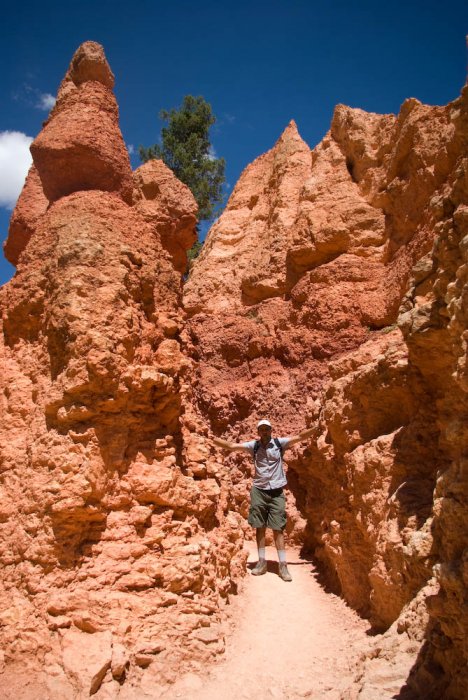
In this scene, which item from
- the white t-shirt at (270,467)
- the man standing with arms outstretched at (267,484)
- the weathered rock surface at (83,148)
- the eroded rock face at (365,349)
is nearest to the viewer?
the eroded rock face at (365,349)

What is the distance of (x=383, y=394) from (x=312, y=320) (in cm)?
355

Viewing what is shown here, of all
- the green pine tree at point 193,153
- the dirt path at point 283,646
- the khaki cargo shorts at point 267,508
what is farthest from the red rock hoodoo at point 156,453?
the green pine tree at point 193,153

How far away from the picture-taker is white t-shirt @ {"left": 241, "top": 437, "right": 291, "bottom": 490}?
19.2 feet

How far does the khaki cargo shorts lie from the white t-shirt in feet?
0.28

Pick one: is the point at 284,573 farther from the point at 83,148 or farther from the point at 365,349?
the point at 83,148

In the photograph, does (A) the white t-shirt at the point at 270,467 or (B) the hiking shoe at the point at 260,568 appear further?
(A) the white t-shirt at the point at 270,467

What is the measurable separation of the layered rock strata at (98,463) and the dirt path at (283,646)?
0.21 metres

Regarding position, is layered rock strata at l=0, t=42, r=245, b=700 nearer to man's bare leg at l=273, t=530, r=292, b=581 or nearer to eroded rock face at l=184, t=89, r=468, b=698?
man's bare leg at l=273, t=530, r=292, b=581

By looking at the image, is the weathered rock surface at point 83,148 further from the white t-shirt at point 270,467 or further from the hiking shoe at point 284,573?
the hiking shoe at point 284,573

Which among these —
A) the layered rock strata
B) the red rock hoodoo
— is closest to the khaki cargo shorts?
the red rock hoodoo

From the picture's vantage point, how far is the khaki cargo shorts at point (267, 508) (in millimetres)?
5758

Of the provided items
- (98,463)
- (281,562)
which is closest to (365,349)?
(281,562)

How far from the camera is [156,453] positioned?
14.8 ft

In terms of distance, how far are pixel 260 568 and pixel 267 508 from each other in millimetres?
653
